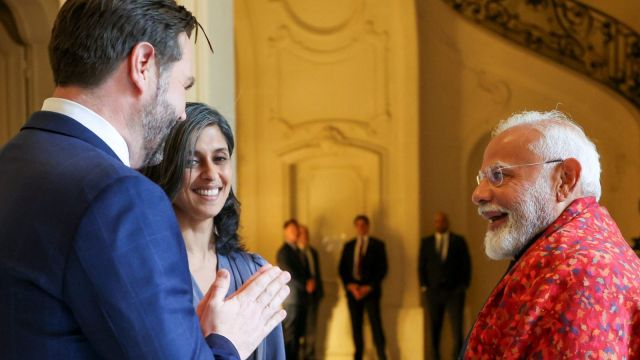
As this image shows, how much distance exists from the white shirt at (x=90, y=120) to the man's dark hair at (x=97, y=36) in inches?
1.5

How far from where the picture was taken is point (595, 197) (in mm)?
2262

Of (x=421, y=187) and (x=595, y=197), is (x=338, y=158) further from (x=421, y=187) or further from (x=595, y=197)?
(x=595, y=197)

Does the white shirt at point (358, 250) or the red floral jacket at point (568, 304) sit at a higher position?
the red floral jacket at point (568, 304)

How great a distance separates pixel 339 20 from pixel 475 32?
162cm

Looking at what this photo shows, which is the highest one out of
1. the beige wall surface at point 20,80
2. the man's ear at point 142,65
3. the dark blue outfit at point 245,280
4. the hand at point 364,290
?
the beige wall surface at point 20,80

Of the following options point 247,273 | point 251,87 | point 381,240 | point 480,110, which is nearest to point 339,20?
point 251,87

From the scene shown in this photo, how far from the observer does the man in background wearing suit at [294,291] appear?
8922 millimetres

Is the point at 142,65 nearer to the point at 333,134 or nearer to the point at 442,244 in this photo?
the point at 442,244

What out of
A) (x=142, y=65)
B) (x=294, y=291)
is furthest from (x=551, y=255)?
(x=294, y=291)

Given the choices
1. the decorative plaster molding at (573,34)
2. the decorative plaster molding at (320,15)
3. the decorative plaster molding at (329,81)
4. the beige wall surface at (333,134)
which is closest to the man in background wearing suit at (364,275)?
the beige wall surface at (333,134)

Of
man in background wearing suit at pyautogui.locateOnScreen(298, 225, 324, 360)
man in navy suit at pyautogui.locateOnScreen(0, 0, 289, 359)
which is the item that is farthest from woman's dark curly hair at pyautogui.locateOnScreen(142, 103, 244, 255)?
man in background wearing suit at pyautogui.locateOnScreen(298, 225, 324, 360)

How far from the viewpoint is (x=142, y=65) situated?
4.82ft

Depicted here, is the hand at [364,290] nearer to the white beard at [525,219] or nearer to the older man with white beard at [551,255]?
the older man with white beard at [551,255]

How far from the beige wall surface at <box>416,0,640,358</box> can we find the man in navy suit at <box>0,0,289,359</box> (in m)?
8.67
